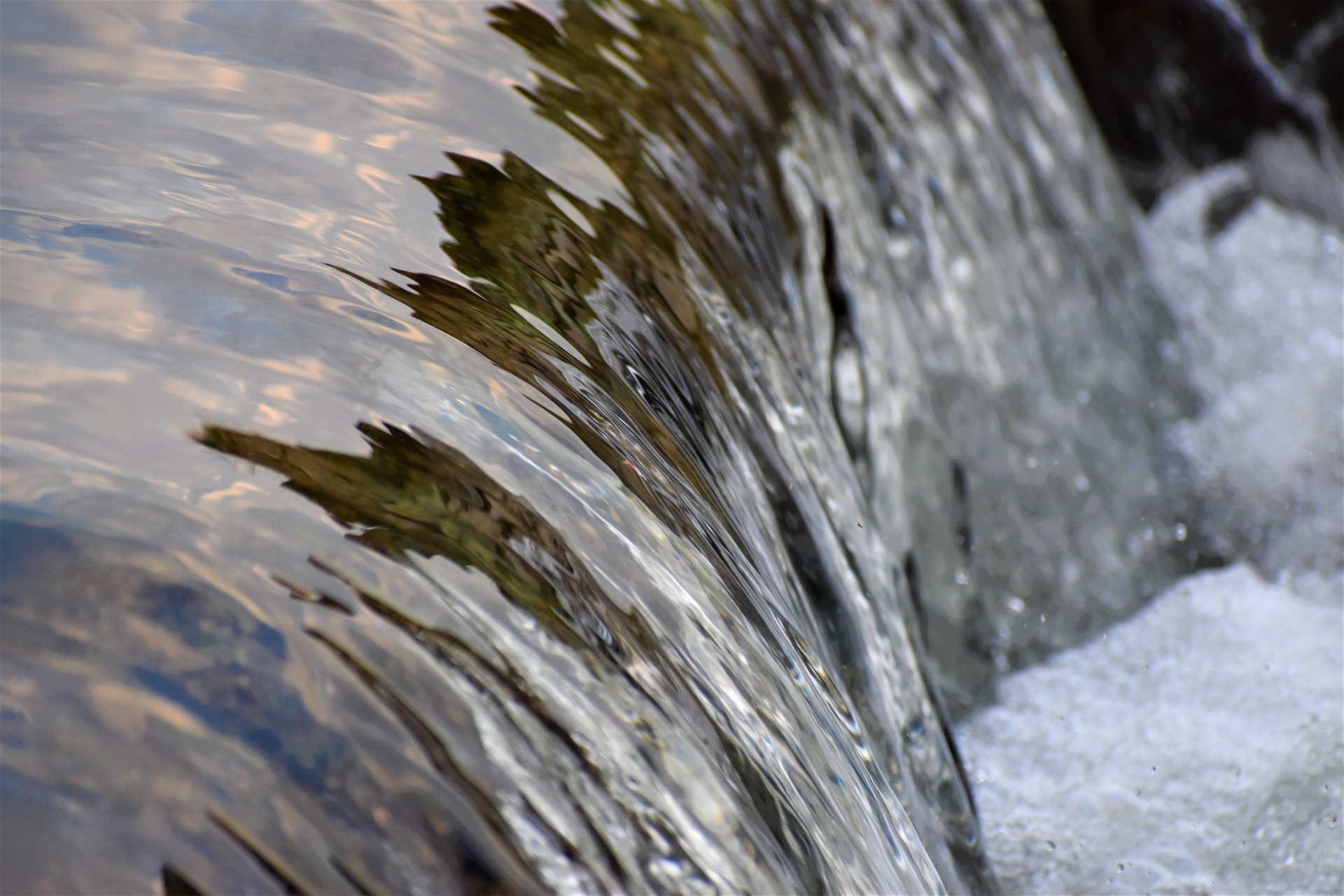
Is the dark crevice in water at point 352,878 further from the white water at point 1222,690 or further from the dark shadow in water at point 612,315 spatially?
the white water at point 1222,690

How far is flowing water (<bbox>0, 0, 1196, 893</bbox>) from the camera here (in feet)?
2.03

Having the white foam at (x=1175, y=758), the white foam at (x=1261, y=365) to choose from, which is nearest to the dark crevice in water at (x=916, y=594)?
the white foam at (x=1175, y=758)

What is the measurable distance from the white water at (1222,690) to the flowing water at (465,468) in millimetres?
127

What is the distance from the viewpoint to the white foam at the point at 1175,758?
4.71 ft

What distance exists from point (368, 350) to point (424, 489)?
14 centimetres

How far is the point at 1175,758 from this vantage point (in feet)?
5.27

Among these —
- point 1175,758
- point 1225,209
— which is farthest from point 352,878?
point 1225,209

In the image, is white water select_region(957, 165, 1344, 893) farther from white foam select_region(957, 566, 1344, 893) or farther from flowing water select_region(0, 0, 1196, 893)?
flowing water select_region(0, 0, 1196, 893)

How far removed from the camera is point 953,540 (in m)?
1.77

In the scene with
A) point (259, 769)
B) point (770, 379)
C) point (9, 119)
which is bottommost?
point (770, 379)

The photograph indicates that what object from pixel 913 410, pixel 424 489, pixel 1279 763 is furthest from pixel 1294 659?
pixel 424 489

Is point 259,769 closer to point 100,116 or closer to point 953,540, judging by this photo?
point 100,116

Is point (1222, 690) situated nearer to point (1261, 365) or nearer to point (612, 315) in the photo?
point (1261, 365)

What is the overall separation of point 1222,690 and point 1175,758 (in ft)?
0.68
